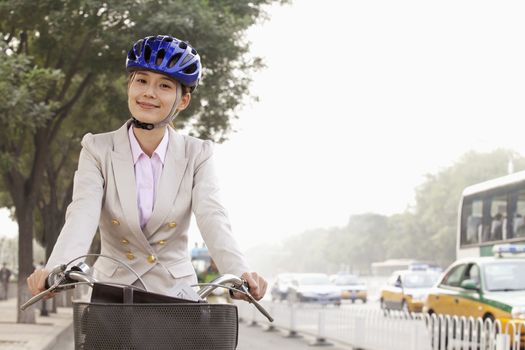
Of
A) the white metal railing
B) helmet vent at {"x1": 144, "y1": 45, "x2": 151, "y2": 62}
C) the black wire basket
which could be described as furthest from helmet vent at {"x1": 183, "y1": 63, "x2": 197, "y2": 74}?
the white metal railing

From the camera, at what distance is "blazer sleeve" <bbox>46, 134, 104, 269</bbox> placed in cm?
323

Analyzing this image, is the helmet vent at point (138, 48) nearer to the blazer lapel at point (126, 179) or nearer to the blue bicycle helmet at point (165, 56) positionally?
the blue bicycle helmet at point (165, 56)

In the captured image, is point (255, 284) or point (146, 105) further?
point (146, 105)

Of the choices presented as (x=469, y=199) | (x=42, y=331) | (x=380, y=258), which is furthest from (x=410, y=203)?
(x=42, y=331)

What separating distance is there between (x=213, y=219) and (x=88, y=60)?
15671mm

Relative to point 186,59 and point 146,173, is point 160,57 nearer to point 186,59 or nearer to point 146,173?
point 186,59

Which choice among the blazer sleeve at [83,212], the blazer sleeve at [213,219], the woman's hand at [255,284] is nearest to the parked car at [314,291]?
the blazer sleeve at [213,219]

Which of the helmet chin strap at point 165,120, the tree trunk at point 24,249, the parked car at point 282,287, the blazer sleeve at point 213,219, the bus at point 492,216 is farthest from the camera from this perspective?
the parked car at point 282,287

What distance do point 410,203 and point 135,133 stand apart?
84.0 meters

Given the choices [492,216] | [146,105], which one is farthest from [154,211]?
[492,216]

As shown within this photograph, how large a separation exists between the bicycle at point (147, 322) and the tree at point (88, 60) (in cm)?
1123

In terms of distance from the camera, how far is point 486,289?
13.4 meters

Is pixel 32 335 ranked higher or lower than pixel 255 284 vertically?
lower

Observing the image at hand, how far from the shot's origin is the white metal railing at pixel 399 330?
10.9 m
